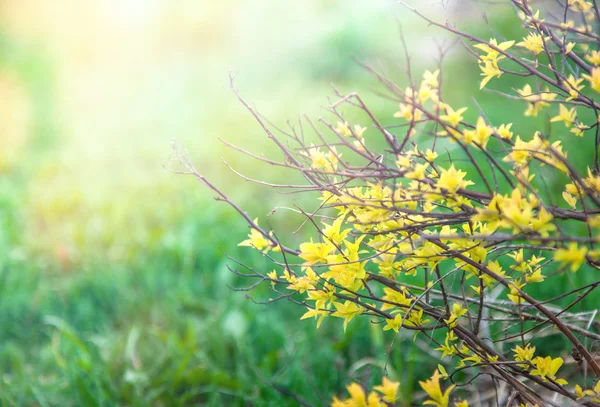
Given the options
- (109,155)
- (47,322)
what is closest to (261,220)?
(47,322)

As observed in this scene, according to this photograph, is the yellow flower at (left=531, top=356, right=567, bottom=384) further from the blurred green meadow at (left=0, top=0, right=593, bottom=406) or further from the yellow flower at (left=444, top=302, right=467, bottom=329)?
the blurred green meadow at (left=0, top=0, right=593, bottom=406)

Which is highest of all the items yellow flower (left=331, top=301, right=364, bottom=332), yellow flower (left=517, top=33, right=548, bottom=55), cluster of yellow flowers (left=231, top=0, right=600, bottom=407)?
yellow flower (left=517, top=33, right=548, bottom=55)

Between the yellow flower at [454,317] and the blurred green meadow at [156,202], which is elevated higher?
the blurred green meadow at [156,202]

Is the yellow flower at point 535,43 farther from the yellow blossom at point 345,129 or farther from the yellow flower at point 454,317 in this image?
the yellow flower at point 454,317

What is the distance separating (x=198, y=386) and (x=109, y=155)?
281 centimetres

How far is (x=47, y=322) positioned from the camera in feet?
8.41

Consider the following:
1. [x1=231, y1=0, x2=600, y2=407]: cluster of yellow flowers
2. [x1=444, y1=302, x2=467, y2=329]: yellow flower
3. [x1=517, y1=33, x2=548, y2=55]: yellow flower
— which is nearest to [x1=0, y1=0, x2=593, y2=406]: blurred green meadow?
[x1=517, y1=33, x2=548, y2=55]: yellow flower

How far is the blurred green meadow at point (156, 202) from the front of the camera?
2.10 metres

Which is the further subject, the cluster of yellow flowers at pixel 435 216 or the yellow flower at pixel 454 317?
the yellow flower at pixel 454 317

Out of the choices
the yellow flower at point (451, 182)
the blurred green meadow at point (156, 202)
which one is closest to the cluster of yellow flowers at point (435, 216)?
the yellow flower at point (451, 182)

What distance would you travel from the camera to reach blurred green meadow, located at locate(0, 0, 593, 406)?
2.10 m

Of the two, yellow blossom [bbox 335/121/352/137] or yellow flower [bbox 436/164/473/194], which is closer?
yellow flower [bbox 436/164/473/194]

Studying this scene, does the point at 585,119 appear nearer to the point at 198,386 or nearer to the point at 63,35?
the point at 198,386

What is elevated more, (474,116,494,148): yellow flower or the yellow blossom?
the yellow blossom
